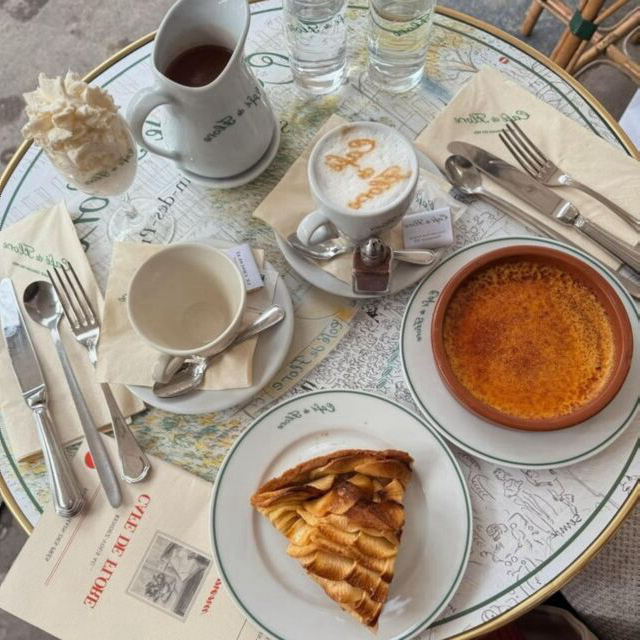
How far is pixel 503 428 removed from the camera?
0.84 metres

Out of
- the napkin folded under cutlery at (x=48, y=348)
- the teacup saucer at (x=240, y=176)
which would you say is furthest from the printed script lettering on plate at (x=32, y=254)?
the teacup saucer at (x=240, y=176)

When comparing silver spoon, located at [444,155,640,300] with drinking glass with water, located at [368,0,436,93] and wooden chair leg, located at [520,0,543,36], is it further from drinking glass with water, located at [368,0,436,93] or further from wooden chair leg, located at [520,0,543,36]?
wooden chair leg, located at [520,0,543,36]

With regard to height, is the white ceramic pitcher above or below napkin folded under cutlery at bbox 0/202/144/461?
above

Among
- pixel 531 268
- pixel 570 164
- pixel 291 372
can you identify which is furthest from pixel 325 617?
pixel 570 164

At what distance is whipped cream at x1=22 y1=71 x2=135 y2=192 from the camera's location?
0.80 m

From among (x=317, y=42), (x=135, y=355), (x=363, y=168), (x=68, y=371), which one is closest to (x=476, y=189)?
(x=363, y=168)

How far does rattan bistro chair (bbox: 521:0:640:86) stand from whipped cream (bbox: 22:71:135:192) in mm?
1123

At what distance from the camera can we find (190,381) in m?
0.87

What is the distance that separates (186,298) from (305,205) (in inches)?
9.0

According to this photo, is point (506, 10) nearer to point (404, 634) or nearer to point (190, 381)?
point (190, 381)

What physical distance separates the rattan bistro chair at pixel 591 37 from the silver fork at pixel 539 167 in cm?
62

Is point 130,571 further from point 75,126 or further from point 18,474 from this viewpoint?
point 75,126

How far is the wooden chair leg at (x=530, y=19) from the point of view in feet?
5.91

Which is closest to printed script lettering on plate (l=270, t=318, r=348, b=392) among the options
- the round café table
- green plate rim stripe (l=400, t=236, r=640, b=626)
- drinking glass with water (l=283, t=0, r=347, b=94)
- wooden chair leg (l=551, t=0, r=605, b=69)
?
the round café table
